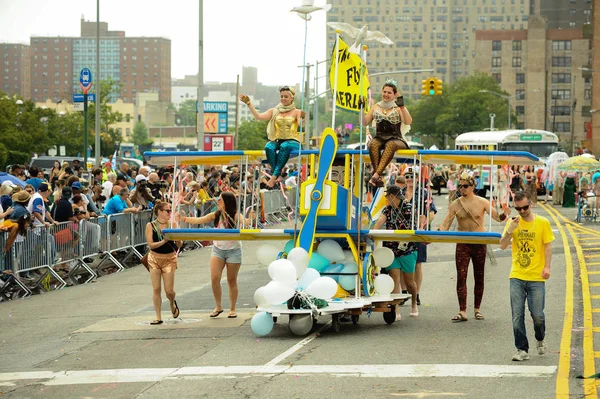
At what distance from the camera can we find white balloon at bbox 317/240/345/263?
13.6 metres

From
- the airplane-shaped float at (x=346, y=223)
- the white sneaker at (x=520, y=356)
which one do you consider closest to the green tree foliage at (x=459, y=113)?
the airplane-shaped float at (x=346, y=223)

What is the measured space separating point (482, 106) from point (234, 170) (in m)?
96.7

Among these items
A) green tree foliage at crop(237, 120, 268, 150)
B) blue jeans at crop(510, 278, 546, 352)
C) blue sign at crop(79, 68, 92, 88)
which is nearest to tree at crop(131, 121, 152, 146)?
green tree foliage at crop(237, 120, 268, 150)

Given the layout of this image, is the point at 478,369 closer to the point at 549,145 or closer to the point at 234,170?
the point at 234,170

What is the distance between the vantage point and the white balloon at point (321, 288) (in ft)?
41.3

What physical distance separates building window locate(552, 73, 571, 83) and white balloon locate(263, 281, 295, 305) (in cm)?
15294

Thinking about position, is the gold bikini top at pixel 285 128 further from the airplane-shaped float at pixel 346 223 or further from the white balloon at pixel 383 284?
the white balloon at pixel 383 284

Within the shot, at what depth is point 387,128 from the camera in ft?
46.3

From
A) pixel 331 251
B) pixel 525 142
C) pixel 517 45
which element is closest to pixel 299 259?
pixel 331 251

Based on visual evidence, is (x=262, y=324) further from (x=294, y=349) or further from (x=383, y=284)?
(x=383, y=284)

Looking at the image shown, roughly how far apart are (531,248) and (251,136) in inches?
4372

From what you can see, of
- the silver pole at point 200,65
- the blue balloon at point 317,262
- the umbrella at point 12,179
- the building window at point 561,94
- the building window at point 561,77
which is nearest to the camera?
the blue balloon at point 317,262

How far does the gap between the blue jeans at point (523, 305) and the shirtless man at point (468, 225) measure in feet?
8.68

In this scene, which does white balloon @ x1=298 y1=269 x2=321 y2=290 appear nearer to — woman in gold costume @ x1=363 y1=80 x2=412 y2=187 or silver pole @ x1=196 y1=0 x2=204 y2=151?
woman in gold costume @ x1=363 y1=80 x2=412 y2=187
